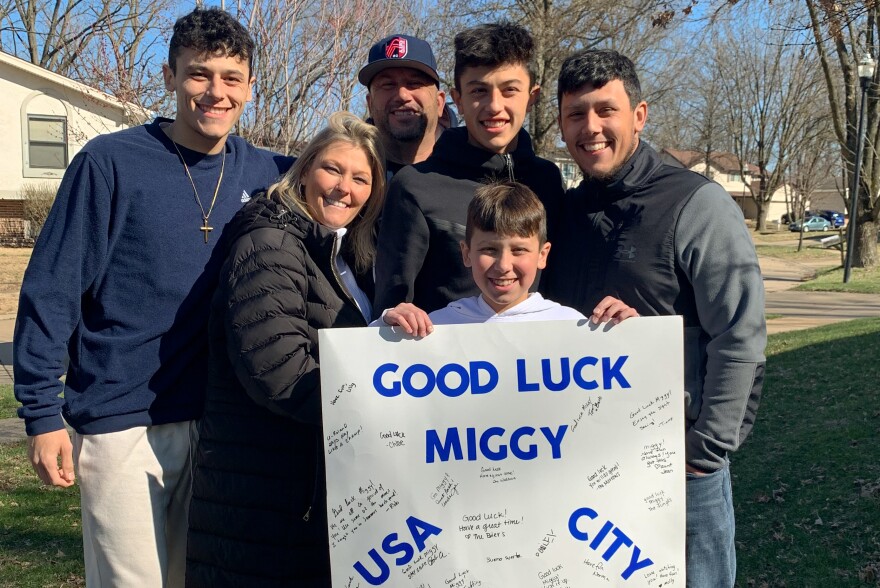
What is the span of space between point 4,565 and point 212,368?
3.15m

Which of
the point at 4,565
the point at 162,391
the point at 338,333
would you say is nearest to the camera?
the point at 338,333

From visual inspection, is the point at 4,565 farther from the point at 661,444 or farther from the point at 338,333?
the point at 661,444

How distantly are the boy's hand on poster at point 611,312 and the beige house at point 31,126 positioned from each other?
81.9ft

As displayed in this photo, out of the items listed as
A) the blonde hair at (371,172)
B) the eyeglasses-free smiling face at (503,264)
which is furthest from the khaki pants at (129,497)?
the eyeglasses-free smiling face at (503,264)

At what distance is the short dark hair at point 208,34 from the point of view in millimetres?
3236

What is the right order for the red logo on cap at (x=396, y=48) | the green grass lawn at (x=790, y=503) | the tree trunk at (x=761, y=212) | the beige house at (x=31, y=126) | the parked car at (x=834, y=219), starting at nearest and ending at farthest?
1. the red logo on cap at (x=396, y=48)
2. the green grass lawn at (x=790, y=503)
3. the beige house at (x=31, y=126)
4. the tree trunk at (x=761, y=212)
5. the parked car at (x=834, y=219)

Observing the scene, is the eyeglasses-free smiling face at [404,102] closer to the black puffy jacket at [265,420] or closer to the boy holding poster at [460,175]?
the boy holding poster at [460,175]

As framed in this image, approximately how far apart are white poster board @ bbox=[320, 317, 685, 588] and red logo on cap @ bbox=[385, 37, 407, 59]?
73.2 inches

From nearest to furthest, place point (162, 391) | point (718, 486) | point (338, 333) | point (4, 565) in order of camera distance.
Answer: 1. point (338, 333)
2. point (718, 486)
3. point (162, 391)
4. point (4, 565)

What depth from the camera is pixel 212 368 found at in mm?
2977

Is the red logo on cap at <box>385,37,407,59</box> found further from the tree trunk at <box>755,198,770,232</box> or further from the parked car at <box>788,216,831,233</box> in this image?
the parked car at <box>788,216,831,233</box>

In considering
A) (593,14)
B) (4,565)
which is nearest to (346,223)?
(4,565)

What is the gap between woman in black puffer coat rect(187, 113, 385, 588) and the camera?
2.72 meters

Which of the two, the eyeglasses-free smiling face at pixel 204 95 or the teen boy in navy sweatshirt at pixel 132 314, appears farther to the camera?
the eyeglasses-free smiling face at pixel 204 95
